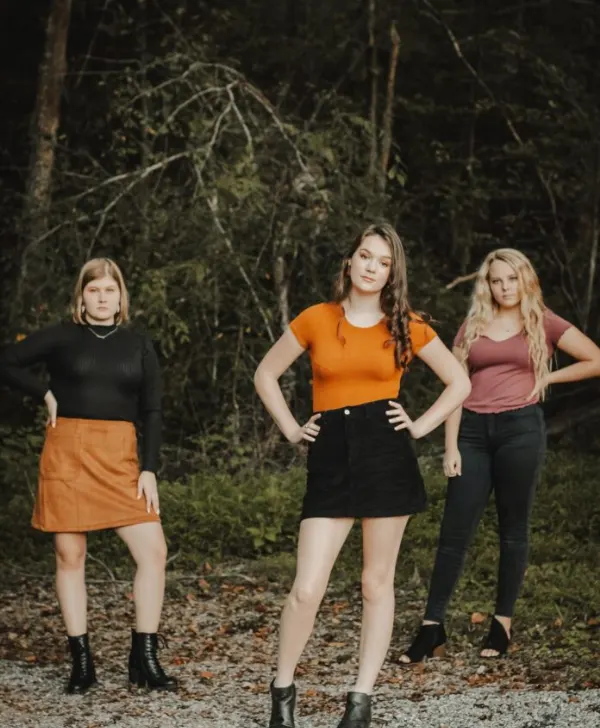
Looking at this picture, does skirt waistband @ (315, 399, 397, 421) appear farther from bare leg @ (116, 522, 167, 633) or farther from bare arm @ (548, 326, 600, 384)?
bare arm @ (548, 326, 600, 384)

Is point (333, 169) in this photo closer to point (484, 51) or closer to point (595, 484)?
point (595, 484)

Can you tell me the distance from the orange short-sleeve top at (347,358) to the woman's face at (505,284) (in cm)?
150

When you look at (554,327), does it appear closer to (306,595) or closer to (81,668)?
(306,595)

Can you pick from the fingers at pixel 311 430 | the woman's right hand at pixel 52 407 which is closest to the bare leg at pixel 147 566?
the woman's right hand at pixel 52 407

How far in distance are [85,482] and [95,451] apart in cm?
14

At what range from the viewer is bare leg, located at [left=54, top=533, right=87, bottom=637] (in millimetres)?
5309

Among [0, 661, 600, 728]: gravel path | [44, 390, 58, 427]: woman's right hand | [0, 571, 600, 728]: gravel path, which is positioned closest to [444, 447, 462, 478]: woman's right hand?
[0, 571, 600, 728]: gravel path

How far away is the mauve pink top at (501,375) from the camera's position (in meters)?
6.00

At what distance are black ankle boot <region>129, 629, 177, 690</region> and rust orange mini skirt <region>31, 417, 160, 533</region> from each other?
1.71 ft

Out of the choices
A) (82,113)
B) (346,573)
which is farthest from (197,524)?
(82,113)

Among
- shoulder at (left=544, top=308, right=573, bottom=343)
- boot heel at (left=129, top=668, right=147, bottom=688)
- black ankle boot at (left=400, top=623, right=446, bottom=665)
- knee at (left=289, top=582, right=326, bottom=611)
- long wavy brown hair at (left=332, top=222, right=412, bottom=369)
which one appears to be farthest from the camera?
shoulder at (left=544, top=308, right=573, bottom=343)

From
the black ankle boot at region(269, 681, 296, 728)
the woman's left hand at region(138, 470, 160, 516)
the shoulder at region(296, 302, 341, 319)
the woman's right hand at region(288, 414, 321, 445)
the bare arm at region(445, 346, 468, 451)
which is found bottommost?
the black ankle boot at region(269, 681, 296, 728)

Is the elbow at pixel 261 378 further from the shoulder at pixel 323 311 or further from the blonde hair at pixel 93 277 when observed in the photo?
the blonde hair at pixel 93 277

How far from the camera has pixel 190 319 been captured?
34.6 feet
